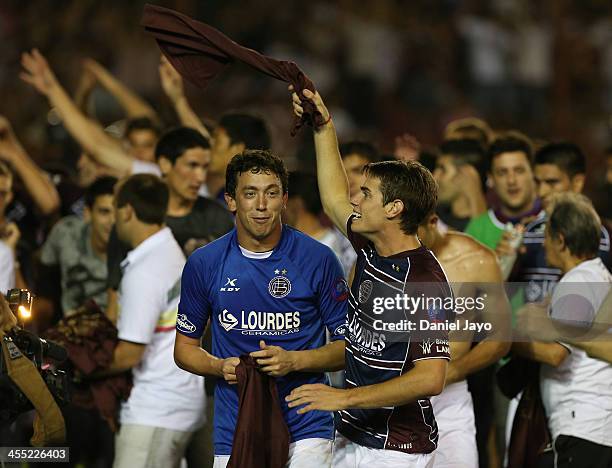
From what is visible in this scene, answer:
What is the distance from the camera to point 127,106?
33.5 ft

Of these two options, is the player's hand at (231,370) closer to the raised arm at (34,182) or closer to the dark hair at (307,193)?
the dark hair at (307,193)

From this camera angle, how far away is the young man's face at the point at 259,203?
199 inches

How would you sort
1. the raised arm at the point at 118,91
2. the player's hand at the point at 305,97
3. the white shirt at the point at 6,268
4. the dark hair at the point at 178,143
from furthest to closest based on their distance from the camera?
1. the raised arm at the point at 118,91
2. the dark hair at the point at 178,143
3. the white shirt at the point at 6,268
4. the player's hand at the point at 305,97

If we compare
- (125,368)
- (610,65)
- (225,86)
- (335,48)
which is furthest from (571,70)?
(125,368)

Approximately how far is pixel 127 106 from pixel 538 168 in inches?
161

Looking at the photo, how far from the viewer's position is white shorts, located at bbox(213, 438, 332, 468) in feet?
16.4

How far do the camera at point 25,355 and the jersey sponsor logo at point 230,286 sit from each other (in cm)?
80

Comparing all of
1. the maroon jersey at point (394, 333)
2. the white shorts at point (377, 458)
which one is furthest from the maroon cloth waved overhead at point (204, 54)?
the white shorts at point (377, 458)

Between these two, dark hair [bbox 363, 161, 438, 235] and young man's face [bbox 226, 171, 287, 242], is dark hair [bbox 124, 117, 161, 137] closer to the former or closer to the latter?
young man's face [bbox 226, 171, 287, 242]

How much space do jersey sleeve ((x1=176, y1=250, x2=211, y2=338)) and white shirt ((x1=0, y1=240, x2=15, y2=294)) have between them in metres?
1.64

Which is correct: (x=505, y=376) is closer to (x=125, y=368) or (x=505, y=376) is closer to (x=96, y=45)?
(x=125, y=368)

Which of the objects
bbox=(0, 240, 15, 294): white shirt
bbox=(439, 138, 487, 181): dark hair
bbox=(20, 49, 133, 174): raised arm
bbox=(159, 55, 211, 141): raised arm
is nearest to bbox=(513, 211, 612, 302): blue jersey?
bbox=(439, 138, 487, 181): dark hair

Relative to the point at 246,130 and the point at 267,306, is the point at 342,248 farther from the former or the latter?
the point at 267,306

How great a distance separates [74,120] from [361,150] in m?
2.11
